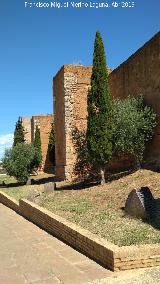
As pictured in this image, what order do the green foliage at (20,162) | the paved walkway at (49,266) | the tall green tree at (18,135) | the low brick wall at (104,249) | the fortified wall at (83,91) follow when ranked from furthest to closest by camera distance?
1. the tall green tree at (18,135)
2. the green foliage at (20,162)
3. the fortified wall at (83,91)
4. the low brick wall at (104,249)
5. the paved walkway at (49,266)

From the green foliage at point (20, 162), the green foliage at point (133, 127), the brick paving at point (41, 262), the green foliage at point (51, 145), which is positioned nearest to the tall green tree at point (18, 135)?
the green foliage at point (51, 145)

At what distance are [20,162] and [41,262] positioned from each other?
17923 millimetres

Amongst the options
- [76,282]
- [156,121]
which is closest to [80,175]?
[156,121]

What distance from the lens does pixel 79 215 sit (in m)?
11.1

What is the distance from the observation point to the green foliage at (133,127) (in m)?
16.5

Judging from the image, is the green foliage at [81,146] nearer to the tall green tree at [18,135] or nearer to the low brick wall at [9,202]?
the low brick wall at [9,202]

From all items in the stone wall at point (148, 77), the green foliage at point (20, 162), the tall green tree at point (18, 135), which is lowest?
the green foliage at point (20, 162)

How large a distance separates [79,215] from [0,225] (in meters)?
3.19

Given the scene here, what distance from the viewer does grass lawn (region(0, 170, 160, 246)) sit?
8344 millimetres

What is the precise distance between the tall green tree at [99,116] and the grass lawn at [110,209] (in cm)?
197

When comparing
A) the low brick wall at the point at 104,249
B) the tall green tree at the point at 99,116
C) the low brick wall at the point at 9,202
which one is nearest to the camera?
the low brick wall at the point at 104,249

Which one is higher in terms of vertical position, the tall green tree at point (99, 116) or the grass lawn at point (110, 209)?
the tall green tree at point (99, 116)

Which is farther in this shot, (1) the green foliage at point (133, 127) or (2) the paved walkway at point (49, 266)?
(1) the green foliage at point (133, 127)

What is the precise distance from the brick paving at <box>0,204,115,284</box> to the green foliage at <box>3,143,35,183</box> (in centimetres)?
1420
